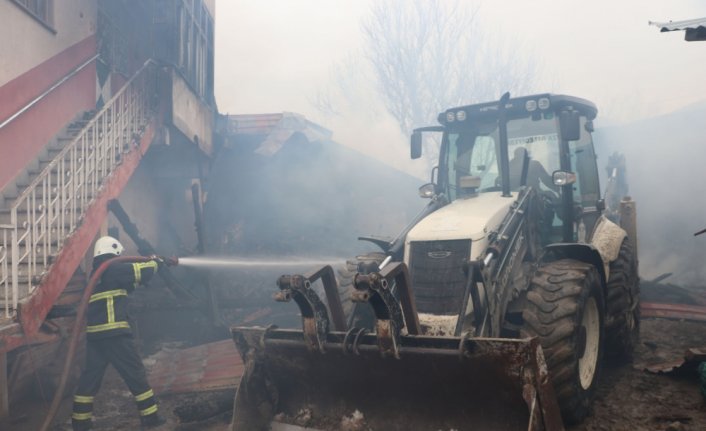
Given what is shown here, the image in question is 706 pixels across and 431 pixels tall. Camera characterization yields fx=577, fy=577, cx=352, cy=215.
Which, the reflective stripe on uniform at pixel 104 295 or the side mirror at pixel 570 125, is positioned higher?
the side mirror at pixel 570 125

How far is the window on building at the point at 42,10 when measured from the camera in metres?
8.46

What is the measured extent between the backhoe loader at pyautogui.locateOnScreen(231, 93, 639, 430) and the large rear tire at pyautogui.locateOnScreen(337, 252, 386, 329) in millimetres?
22

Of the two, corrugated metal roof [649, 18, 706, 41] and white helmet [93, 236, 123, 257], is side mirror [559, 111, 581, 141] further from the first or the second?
white helmet [93, 236, 123, 257]

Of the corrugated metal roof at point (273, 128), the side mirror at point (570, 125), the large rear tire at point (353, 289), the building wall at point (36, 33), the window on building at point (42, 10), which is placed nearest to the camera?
the side mirror at point (570, 125)

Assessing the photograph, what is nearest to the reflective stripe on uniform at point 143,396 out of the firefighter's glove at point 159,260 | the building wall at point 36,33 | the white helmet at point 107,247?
the firefighter's glove at point 159,260

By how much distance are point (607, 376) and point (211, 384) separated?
15.5ft

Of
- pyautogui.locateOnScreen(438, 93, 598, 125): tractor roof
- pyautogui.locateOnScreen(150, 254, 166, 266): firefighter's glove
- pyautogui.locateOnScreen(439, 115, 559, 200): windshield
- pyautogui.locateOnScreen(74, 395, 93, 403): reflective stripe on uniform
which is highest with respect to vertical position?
pyautogui.locateOnScreen(438, 93, 598, 125): tractor roof

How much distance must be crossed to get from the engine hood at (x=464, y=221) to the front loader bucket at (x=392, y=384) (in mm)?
1421

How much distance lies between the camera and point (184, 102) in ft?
39.8

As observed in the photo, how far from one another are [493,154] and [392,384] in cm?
323

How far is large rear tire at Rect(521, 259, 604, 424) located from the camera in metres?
4.54

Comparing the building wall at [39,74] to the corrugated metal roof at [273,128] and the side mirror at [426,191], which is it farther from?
the side mirror at [426,191]

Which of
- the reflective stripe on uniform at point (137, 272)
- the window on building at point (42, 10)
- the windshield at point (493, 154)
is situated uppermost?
the window on building at point (42, 10)

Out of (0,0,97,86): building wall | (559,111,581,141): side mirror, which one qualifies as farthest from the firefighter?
(559,111,581,141): side mirror
